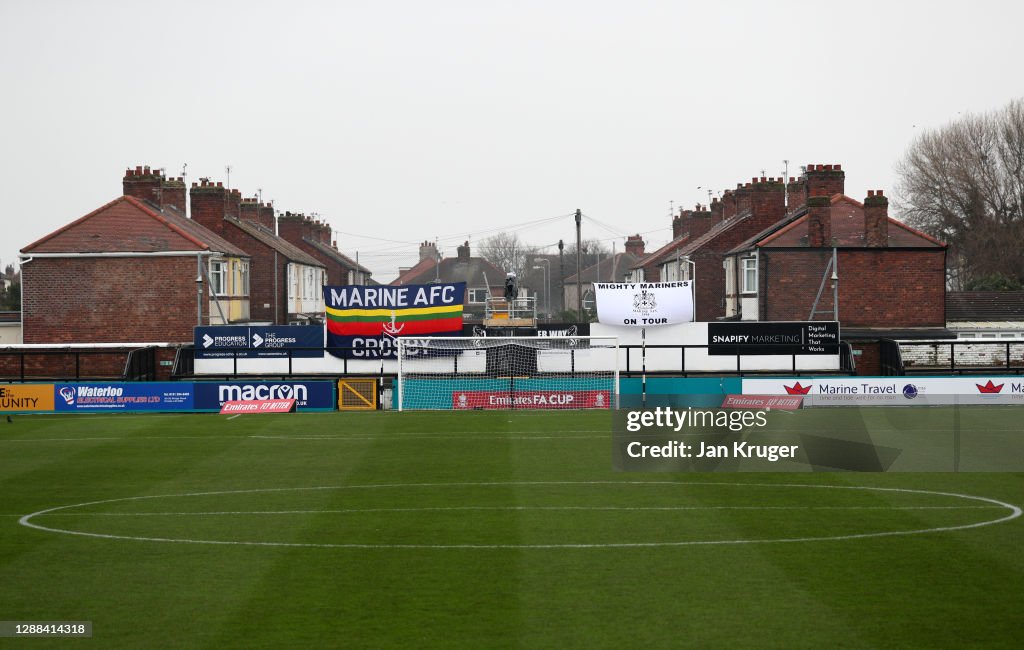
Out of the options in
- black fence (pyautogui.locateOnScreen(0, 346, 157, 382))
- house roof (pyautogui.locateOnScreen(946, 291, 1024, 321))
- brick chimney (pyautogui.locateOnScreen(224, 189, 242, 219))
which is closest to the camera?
black fence (pyautogui.locateOnScreen(0, 346, 157, 382))

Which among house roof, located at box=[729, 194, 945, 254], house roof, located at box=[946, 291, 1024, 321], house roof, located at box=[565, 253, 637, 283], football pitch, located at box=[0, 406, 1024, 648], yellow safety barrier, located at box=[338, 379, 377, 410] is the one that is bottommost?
football pitch, located at box=[0, 406, 1024, 648]

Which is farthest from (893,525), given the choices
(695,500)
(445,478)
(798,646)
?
(445,478)

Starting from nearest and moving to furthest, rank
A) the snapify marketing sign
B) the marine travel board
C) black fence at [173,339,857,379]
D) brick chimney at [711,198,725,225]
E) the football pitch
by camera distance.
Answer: the football pitch < black fence at [173,339,857,379] < the marine travel board < the snapify marketing sign < brick chimney at [711,198,725,225]

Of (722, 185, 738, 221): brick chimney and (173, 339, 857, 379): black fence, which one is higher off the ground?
(722, 185, 738, 221): brick chimney

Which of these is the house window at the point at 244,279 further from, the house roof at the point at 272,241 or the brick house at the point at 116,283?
the brick house at the point at 116,283

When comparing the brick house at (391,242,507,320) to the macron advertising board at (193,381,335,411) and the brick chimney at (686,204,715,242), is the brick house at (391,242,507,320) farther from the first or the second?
the macron advertising board at (193,381,335,411)

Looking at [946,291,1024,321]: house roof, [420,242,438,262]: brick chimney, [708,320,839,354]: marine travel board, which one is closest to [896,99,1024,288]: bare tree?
[946,291,1024,321]: house roof

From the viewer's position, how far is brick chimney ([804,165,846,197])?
60.0m

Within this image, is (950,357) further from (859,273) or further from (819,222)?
(819,222)

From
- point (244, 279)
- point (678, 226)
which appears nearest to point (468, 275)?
point (678, 226)

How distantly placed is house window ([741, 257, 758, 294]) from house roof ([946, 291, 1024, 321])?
12147mm

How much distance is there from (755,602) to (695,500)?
647 centimetres

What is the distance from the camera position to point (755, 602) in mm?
12766

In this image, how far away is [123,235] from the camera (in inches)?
2164
